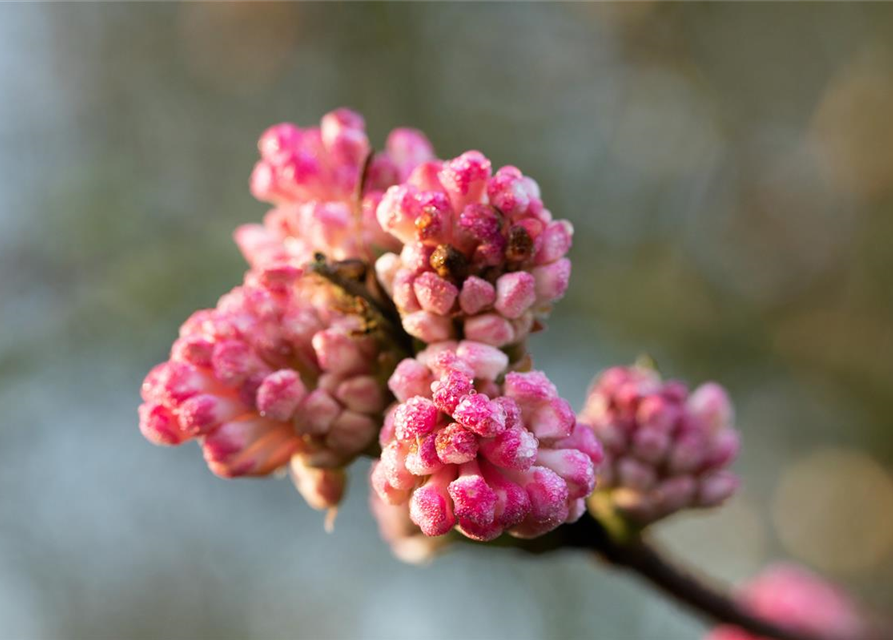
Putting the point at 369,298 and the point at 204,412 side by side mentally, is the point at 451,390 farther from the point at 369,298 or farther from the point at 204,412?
the point at 204,412

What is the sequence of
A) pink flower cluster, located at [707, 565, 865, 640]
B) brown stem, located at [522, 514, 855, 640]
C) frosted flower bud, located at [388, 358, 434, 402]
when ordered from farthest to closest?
pink flower cluster, located at [707, 565, 865, 640] < brown stem, located at [522, 514, 855, 640] < frosted flower bud, located at [388, 358, 434, 402]

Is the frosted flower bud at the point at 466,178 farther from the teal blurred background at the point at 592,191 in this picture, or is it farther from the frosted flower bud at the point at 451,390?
the teal blurred background at the point at 592,191

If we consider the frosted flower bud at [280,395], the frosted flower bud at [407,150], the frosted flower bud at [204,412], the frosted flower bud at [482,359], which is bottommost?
the frosted flower bud at [204,412]

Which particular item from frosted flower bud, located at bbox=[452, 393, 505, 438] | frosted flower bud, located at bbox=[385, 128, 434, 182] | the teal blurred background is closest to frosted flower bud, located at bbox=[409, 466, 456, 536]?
frosted flower bud, located at bbox=[452, 393, 505, 438]

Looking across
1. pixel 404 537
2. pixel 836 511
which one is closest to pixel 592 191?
pixel 836 511

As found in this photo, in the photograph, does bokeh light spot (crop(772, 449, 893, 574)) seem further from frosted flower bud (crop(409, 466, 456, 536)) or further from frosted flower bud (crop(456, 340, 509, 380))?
frosted flower bud (crop(409, 466, 456, 536))

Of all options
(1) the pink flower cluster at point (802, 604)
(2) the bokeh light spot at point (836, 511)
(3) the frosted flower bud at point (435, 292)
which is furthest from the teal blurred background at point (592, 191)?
(3) the frosted flower bud at point (435, 292)
